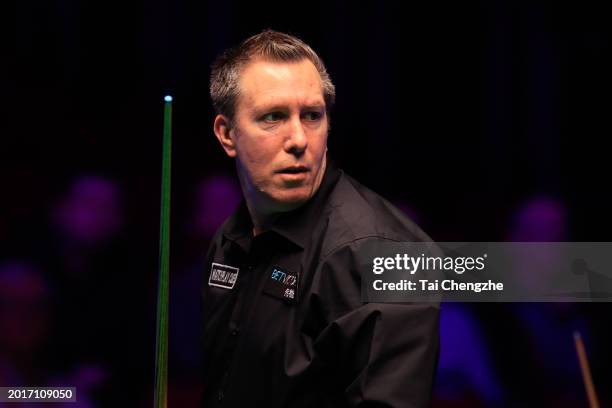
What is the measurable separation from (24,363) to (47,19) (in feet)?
5.21

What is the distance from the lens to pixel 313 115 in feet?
7.09

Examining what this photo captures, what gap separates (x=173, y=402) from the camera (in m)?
3.63

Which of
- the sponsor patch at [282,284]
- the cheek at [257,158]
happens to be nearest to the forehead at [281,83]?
the cheek at [257,158]

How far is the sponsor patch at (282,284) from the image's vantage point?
2.05 metres

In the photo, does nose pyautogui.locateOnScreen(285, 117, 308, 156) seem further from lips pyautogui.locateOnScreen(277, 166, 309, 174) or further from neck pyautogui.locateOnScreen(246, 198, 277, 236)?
neck pyautogui.locateOnScreen(246, 198, 277, 236)

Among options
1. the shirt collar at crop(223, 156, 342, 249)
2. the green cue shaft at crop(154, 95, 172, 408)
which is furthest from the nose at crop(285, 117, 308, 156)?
the green cue shaft at crop(154, 95, 172, 408)

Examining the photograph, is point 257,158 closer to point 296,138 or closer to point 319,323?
point 296,138

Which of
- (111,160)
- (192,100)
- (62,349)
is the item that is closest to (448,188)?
(192,100)

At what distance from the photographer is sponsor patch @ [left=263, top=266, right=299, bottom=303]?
6.74 feet

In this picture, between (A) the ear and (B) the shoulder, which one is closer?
(B) the shoulder

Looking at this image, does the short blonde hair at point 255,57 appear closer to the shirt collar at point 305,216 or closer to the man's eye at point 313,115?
the man's eye at point 313,115

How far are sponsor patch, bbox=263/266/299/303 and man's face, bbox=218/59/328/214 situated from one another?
19 centimetres

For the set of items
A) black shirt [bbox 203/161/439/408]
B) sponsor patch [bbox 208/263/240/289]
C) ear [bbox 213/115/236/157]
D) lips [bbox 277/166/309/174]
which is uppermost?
ear [bbox 213/115/236/157]

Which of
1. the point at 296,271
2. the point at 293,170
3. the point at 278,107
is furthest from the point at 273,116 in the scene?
the point at 296,271
